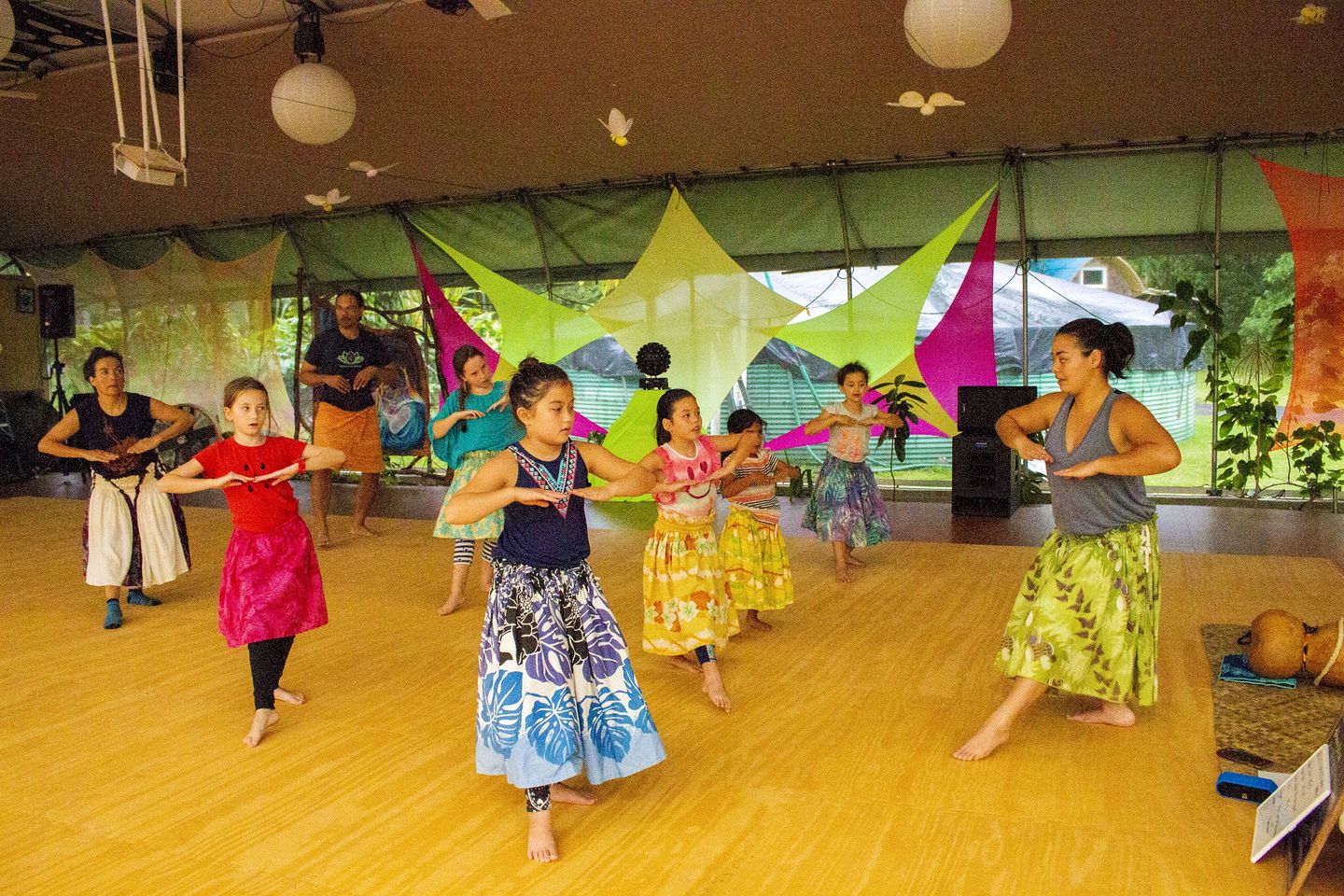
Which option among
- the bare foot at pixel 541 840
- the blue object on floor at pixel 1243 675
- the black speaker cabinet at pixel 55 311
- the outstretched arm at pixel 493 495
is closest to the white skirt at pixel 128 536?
the outstretched arm at pixel 493 495

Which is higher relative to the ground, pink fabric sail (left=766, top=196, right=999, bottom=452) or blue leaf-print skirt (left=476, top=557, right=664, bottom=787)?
pink fabric sail (left=766, top=196, right=999, bottom=452)

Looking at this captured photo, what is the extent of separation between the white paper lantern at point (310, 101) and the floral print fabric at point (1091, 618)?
398 centimetres

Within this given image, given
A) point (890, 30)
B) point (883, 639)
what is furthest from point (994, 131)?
point (883, 639)

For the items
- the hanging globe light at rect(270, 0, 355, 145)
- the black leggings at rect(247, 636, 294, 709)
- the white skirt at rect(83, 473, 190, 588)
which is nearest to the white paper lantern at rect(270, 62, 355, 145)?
the hanging globe light at rect(270, 0, 355, 145)

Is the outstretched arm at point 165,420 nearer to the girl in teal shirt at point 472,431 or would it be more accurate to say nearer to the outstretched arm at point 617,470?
the girl in teal shirt at point 472,431

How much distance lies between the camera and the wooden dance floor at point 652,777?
244 cm

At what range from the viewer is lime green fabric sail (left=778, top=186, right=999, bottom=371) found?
8016 millimetres

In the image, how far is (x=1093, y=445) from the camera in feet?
10.1

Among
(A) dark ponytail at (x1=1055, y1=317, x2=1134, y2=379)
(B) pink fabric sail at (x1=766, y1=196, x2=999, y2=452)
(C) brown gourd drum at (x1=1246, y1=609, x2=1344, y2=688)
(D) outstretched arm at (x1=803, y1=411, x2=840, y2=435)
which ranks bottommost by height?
(C) brown gourd drum at (x1=1246, y1=609, x2=1344, y2=688)

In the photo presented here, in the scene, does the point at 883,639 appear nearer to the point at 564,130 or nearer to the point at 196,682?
the point at 196,682

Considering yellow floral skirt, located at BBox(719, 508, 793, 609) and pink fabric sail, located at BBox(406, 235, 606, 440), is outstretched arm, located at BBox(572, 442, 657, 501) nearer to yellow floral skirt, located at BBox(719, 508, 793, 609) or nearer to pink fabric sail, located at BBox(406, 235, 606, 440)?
yellow floral skirt, located at BBox(719, 508, 793, 609)

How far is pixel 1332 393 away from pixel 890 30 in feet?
13.4

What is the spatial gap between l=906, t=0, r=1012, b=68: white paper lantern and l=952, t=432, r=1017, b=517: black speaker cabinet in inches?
166

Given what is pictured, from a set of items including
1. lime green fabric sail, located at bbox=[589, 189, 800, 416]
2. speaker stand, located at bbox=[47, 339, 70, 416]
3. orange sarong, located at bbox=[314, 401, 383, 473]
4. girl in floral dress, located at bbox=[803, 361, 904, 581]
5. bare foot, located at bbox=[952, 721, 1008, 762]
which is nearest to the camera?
bare foot, located at bbox=[952, 721, 1008, 762]
